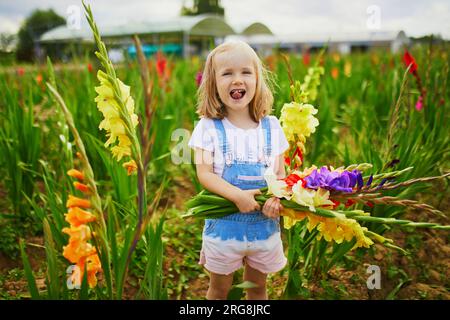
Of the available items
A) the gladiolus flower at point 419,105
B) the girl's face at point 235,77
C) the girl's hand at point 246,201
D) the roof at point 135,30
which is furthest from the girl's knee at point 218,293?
the gladiolus flower at point 419,105

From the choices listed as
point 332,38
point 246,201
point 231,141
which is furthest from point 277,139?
point 332,38

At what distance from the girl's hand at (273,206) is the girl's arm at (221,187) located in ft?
0.11

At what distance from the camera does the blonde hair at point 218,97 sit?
1.10 m

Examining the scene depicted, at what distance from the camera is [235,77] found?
105cm

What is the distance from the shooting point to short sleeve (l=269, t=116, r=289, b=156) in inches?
45.3

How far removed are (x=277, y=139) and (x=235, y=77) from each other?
22 centimetres

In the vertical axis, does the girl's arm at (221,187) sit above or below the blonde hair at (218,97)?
below

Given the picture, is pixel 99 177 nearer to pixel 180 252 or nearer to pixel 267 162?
pixel 180 252

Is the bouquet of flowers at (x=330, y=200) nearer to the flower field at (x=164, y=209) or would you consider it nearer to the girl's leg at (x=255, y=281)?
the flower field at (x=164, y=209)

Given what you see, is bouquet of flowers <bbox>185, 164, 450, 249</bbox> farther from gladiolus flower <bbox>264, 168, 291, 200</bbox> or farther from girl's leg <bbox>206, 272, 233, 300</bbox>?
girl's leg <bbox>206, 272, 233, 300</bbox>

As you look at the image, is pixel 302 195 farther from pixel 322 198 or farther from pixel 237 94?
pixel 237 94

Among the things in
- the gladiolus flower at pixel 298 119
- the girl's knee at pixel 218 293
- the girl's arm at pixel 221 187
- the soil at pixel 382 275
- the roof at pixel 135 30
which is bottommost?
the soil at pixel 382 275

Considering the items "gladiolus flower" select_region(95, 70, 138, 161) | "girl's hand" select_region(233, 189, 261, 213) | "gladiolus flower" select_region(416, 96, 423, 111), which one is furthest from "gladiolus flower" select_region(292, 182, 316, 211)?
"gladiolus flower" select_region(416, 96, 423, 111)

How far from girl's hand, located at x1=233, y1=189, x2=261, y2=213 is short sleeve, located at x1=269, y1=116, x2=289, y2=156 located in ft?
0.60
